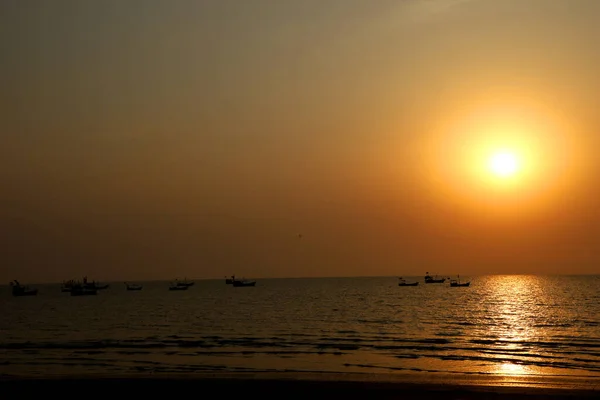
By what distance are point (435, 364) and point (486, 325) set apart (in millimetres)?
35425

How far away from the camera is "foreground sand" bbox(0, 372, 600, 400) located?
91.7 feet

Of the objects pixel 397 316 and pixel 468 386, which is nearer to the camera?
pixel 468 386

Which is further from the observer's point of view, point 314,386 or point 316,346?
A: point 316,346

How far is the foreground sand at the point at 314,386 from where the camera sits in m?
28.0

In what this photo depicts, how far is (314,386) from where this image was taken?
30.9m

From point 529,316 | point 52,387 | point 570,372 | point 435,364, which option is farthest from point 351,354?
point 529,316

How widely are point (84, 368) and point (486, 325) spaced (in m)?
47.2

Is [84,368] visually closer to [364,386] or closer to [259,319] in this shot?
[364,386]

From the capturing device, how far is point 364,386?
30.6 meters

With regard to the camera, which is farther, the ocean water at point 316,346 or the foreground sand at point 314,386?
the ocean water at point 316,346

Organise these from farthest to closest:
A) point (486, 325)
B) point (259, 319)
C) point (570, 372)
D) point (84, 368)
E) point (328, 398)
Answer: point (259, 319) < point (486, 325) < point (84, 368) < point (570, 372) < point (328, 398)

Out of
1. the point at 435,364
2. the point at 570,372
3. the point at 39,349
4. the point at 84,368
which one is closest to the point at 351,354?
the point at 435,364

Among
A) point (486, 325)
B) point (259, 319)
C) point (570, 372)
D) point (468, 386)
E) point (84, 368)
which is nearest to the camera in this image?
point (468, 386)

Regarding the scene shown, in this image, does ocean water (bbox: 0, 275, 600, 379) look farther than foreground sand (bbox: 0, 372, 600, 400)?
Yes
